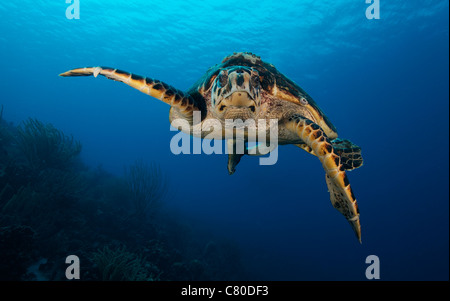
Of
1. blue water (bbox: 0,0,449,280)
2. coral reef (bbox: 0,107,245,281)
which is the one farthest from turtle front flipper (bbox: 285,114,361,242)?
blue water (bbox: 0,0,449,280)

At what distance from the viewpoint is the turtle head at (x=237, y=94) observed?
8.98 ft

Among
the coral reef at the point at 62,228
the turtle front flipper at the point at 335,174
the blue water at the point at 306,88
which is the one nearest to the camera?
the turtle front flipper at the point at 335,174

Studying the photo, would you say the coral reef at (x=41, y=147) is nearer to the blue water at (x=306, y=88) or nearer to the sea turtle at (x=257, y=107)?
the sea turtle at (x=257, y=107)

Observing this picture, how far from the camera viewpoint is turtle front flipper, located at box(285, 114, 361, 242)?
8.72 ft

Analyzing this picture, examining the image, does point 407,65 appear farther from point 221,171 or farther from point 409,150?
point 221,171

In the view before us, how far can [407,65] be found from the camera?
82.7 feet

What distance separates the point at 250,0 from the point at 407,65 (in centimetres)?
2126

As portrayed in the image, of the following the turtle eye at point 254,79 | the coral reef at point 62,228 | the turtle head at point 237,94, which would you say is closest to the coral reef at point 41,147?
Answer: the coral reef at point 62,228

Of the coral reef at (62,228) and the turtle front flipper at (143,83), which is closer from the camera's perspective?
the turtle front flipper at (143,83)

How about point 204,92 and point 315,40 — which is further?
point 315,40

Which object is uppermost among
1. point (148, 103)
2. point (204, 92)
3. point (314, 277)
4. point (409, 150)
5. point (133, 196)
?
point (148, 103)

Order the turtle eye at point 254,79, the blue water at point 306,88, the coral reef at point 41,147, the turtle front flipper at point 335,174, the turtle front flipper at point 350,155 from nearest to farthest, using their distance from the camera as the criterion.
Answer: the turtle front flipper at point 335,174
the turtle eye at point 254,79
the turtle front flipper at point 350,155
the coral reef at point 41,147
the blue water at point 306,88

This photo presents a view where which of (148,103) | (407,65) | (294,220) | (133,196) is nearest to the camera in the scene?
(133,196)

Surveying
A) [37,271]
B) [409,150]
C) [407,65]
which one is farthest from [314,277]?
[409,150]
